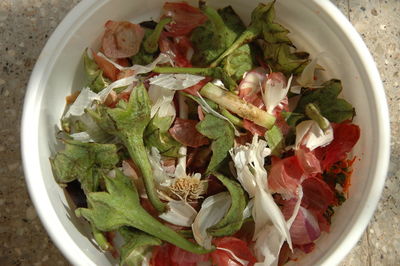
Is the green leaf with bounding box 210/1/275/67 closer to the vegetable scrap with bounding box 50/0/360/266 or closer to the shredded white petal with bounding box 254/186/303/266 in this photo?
the vegetable scrap with bounding box 50/0/360/266

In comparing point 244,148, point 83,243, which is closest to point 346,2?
point 244,148

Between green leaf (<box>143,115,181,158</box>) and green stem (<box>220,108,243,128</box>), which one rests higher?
green stem (<box>220,108,243,128</box>)

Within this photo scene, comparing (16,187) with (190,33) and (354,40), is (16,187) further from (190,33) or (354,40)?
(354,40)

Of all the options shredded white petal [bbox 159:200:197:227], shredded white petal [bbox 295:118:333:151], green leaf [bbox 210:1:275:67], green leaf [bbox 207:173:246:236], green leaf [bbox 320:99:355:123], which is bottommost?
shredded white petal [bbox 159:200:197:227]

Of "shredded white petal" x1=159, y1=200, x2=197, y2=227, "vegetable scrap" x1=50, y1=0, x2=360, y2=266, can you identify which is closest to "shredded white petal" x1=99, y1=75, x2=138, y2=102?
"vegetable scrap" x1=50, y1=0, x2=360, y2=266

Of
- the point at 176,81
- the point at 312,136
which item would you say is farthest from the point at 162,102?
the point at 312,136

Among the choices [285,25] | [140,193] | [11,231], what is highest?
[285,25]
